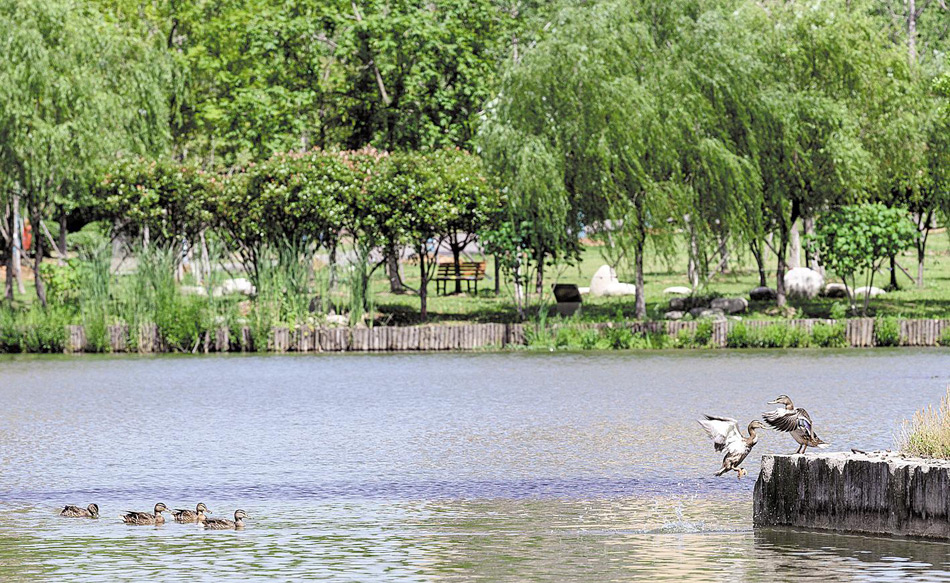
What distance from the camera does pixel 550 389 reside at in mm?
32250

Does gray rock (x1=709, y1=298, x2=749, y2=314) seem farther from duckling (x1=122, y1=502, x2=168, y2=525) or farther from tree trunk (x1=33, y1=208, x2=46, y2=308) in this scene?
A: duckling (x1=122, y1=502, x2=168, y2=525)

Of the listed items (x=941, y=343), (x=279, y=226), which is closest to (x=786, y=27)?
(x=941, y=343)

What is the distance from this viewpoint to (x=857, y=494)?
1330 cm

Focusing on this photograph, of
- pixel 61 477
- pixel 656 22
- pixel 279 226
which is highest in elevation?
pixel 656 22

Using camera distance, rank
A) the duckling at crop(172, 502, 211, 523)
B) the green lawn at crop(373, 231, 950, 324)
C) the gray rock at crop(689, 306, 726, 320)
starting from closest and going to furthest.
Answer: the duckling at crop(172, 502, 211, 523), the gray rock at crop(689, 306, 726, 320), the green lawn at crop(373, 231, 950, 324)

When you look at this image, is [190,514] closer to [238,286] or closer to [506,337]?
[506,337]

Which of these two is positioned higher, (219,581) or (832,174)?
(832,174)

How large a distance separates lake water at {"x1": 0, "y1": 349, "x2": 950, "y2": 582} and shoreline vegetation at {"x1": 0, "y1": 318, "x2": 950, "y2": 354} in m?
5.00

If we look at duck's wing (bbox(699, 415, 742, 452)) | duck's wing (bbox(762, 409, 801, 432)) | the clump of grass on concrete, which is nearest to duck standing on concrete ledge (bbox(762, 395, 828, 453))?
duck's wing (bbox(762, 409, 801, 432))

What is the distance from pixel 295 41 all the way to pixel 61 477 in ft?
140

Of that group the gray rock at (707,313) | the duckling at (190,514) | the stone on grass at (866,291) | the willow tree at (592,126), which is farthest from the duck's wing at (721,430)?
the stone on grass at (866,291)

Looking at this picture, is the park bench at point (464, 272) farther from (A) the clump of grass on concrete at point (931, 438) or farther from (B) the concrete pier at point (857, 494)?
(A) the clump of grass on concrete at point (931, 438)

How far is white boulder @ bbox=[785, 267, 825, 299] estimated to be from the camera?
5434 cm

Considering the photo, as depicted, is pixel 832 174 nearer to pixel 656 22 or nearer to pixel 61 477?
pixel 656 22
